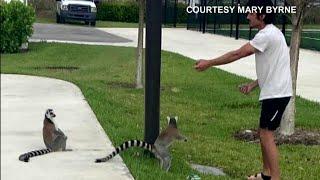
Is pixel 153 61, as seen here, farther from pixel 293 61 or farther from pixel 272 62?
pixel 293 61

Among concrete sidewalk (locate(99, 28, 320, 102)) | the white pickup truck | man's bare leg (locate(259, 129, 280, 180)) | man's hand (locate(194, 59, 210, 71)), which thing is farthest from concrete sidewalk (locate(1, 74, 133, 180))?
the white pickup truck

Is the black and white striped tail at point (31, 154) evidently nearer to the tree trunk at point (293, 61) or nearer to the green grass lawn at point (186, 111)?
the green grass lawn at point (186, 111)

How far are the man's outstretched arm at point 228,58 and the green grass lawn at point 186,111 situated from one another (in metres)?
0.99

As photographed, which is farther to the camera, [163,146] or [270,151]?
[163,146]

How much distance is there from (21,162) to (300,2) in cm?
422

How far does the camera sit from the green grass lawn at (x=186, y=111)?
6867 millimetres

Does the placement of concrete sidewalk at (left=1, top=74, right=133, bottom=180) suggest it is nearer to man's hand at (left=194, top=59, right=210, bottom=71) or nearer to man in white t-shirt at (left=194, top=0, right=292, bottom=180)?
man's hand at (left=194, top=59, right=210, bottom=71)

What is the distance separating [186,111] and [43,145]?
399 cm

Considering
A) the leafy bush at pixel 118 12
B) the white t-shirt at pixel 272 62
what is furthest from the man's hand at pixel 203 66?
the leafy bush at pixel 118 12

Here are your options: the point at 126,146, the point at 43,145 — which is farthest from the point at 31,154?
the point at 126,146

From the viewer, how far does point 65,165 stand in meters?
5.90

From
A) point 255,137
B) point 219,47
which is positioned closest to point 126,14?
point 219,47

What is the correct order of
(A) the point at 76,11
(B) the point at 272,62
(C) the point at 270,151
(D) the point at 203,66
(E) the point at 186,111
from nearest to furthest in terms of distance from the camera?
(D) the point at 203,66, (B) the point at 272,62, (C) the point at 270,151, (E) the point at 186,111, (A) the point at 76,11

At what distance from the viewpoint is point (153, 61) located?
21.1 feet
